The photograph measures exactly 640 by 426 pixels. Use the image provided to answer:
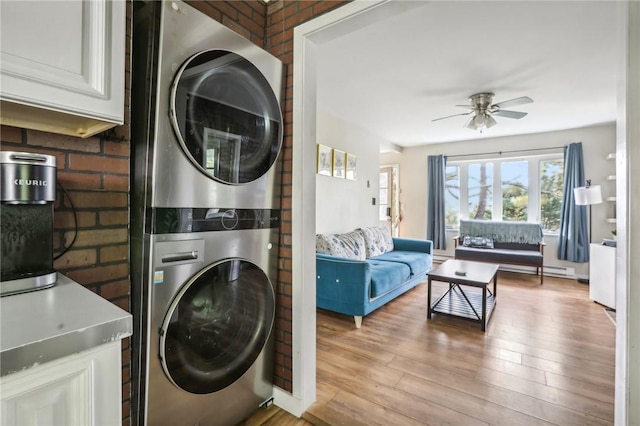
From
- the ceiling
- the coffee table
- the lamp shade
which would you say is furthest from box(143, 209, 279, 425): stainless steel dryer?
the lamp shade

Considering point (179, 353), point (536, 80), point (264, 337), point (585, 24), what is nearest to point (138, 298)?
point (179, 353)

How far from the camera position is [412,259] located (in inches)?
158

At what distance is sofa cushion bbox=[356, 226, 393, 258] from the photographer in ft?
13.8

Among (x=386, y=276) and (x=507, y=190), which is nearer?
(x=386, y=276)

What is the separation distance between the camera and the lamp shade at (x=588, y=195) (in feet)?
14.2

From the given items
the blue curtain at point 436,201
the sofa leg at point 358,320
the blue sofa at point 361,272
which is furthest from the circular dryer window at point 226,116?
the blue curtain at point 436,201

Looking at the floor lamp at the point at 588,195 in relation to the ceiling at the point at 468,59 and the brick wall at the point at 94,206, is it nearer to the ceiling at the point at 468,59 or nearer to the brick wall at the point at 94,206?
the ceiling at the point at 468,59

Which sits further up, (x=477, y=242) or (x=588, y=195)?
(x=588, y=195)

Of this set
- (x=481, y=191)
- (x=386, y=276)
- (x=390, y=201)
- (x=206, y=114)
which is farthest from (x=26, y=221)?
(x=481, y=191)

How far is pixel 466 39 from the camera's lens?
232 centimetres

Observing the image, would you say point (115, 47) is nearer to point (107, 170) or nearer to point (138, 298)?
point (107, 170)

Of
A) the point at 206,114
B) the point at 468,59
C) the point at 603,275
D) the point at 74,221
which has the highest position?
the point at 468,59

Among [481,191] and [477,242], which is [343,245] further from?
[481,191]

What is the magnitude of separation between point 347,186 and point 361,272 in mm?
1917
